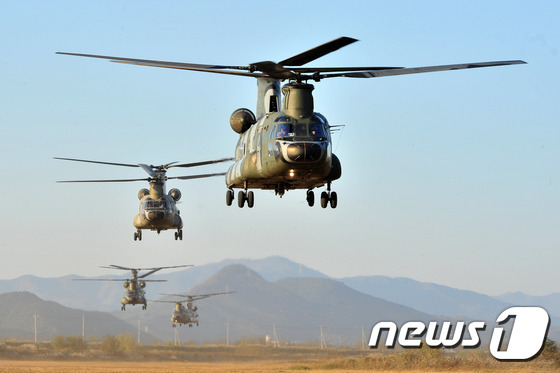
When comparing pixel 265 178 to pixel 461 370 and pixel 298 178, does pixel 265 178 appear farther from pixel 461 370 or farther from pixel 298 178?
pixel 461 370

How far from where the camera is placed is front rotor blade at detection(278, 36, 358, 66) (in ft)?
93.1

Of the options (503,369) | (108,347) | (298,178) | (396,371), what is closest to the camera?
(298,178)

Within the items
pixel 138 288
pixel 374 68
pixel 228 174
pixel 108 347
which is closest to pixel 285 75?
pixel 374 68

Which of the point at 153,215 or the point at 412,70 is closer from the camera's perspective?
the point at 412,70

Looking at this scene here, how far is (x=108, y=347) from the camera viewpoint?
10444 centimetres

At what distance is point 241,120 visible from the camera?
3981 cm

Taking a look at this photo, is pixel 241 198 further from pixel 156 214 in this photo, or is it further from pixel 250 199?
pixel 156 214

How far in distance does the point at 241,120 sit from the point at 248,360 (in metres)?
62.9

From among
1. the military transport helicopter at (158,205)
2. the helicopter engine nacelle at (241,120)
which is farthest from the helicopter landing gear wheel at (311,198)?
the military transport helicopter at (158,205)

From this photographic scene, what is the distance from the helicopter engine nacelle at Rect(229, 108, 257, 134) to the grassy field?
29173 mm

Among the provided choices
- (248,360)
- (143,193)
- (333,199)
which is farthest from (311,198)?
(248,360)

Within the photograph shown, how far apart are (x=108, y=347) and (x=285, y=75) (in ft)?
249

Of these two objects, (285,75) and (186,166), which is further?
(186,166)

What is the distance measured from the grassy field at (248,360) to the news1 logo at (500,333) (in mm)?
22323
